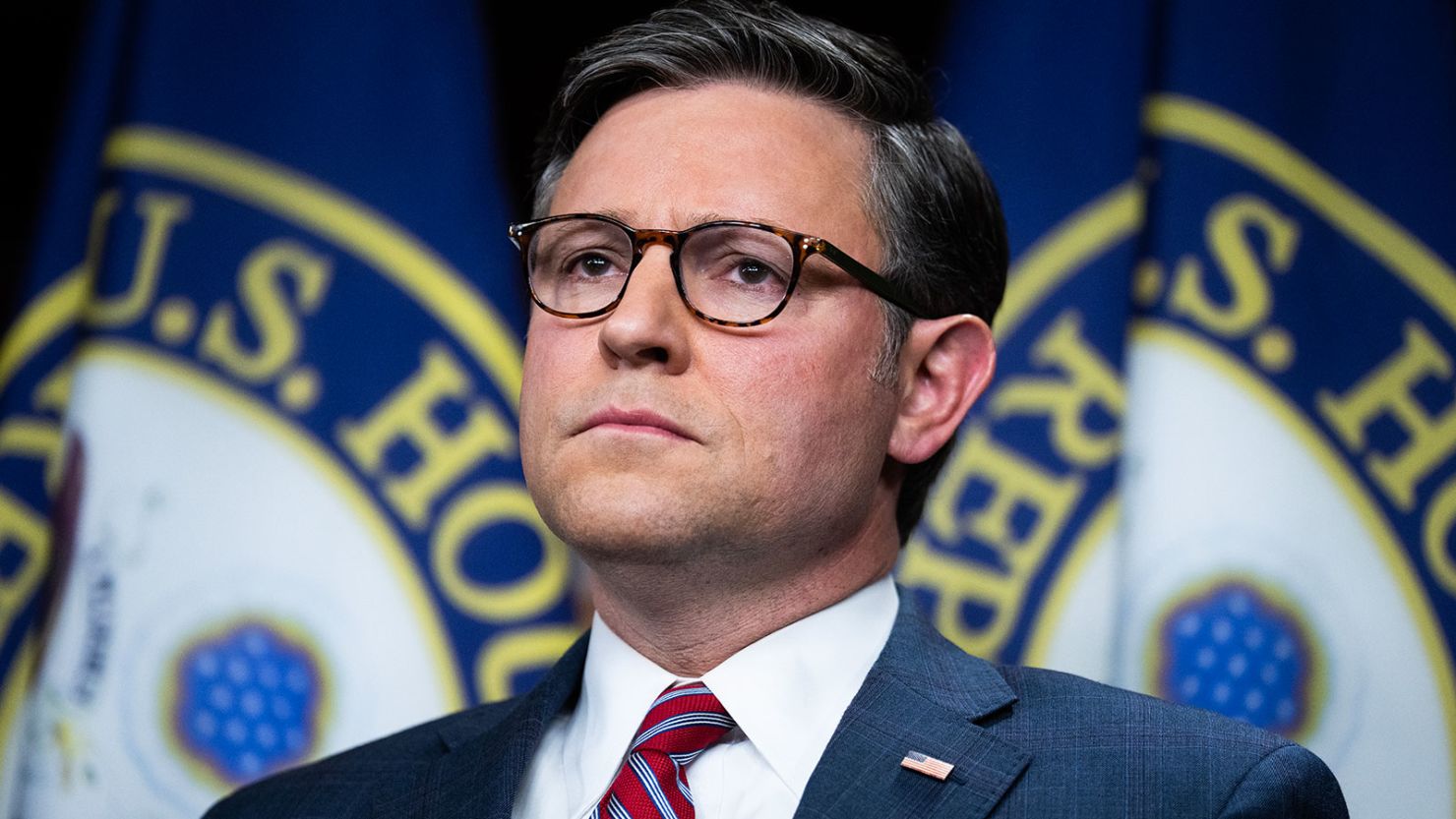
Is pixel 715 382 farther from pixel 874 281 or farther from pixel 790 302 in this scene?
pixel 874 281

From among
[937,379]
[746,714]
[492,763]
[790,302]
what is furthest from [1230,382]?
[492,763]

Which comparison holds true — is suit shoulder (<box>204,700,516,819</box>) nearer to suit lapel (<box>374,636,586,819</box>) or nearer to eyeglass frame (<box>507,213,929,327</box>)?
suit lapel (<box>374,636,586,819</box>)

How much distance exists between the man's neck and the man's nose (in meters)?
0.24

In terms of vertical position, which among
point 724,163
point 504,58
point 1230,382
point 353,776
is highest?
point 504,58

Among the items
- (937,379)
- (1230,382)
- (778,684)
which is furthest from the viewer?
(1230,382)

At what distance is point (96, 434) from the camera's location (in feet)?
8.23

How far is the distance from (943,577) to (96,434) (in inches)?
57.9

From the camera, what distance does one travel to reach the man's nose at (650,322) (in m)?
1.51

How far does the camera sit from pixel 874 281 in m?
1.66

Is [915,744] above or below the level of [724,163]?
below

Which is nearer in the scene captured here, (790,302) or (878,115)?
(790,302)

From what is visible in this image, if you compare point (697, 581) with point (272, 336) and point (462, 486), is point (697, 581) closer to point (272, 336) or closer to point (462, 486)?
point (462, 486)

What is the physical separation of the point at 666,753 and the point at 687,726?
0.12 feet

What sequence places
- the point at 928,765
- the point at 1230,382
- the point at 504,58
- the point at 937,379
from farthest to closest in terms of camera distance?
the point at 504,58 → the point at 1230,382 → the point at 937,379 → the point at 928,765
